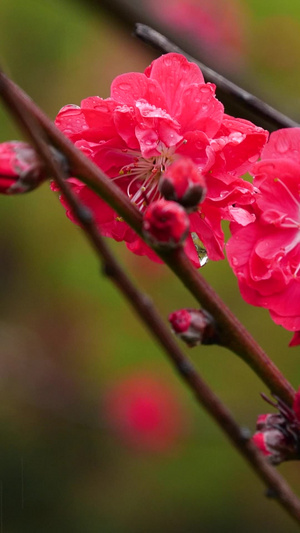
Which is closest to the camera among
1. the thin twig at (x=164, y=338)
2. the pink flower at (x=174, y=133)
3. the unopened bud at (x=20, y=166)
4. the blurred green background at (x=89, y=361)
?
the thin twig at (x=164, y=338)

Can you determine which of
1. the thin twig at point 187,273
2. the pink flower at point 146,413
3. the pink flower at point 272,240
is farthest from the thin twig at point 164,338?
the pink flower at point 146,413

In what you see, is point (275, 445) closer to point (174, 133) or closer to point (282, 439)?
point (282, 439)

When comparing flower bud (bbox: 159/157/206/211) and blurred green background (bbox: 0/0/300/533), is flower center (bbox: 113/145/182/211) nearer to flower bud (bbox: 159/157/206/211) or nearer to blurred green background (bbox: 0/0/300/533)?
flower bud (bbox: 159/157/206/211)

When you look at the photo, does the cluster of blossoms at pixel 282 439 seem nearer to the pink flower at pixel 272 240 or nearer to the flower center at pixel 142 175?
the pink flower at pixel 272 240

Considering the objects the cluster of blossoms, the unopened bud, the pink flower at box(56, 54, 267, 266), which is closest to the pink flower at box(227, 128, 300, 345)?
the pink flower at box(56, 54, 267, 266)

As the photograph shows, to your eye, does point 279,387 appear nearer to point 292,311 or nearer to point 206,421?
point 292,311

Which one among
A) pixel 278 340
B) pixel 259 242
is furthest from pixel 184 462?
pixel 259 242
